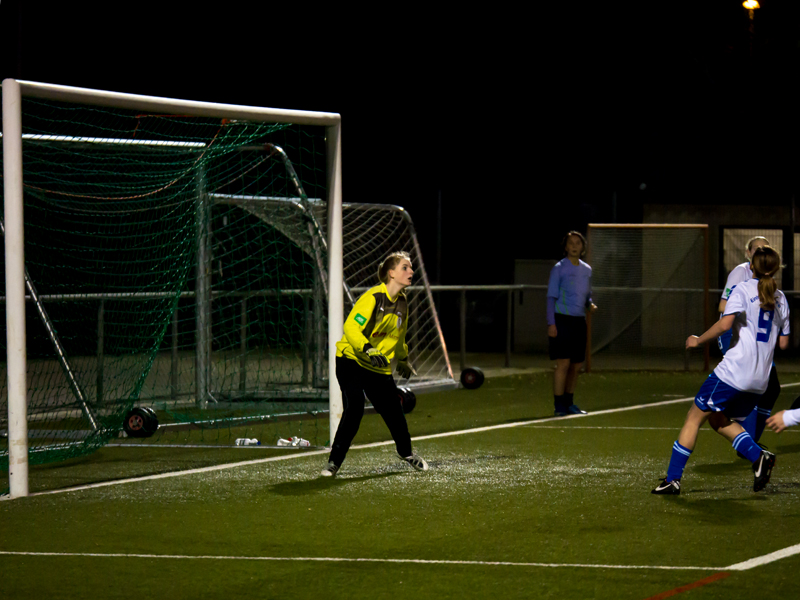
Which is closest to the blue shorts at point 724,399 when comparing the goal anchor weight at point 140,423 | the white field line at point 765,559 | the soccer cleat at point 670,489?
the soccer cleat at point 670,489

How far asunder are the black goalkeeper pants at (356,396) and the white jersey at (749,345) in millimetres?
2334

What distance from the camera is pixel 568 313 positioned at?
1256 cm

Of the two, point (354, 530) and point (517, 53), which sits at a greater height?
point (517, 53)

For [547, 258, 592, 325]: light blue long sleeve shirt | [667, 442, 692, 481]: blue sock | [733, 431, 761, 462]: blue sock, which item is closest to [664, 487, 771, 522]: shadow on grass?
[667, 442, 692, 481]: blue sock

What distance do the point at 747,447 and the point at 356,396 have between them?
2698mm

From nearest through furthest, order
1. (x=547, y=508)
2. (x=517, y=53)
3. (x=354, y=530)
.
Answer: (x=354, y=530)
(x=547, y=508)
(x=517, y=53)

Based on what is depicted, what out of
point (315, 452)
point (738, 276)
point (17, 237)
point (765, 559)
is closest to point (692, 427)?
point (765, 559)

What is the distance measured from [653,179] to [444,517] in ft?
51.9

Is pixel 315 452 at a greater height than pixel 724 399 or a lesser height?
lesser

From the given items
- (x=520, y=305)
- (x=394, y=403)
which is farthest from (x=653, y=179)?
(x=394, y=403)

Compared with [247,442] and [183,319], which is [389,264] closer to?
[247,442]

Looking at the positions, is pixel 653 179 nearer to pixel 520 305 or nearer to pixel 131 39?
pixel 520 305

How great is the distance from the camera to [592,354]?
18.1 metres

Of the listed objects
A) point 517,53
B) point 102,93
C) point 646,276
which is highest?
point 517,53
